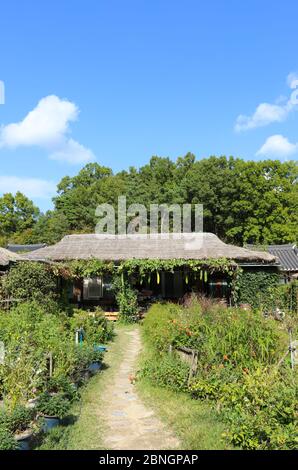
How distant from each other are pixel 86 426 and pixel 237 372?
2.36 metres

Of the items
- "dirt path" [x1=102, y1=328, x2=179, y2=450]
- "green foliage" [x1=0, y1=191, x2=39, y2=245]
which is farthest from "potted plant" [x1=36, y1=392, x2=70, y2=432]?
"green foliage" [x1=0, y1=191, x2=39, y2=245]

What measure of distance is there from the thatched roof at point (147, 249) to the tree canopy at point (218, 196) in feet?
53.5

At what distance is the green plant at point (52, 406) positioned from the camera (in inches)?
205

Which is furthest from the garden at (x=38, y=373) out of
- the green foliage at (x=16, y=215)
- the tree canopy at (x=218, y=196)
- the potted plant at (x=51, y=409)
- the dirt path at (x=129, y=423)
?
the green foliage at (x=16, y=215)

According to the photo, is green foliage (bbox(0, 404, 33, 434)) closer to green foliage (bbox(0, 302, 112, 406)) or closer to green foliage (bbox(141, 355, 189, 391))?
green foliage (bbox(0, 302, 112, 406))

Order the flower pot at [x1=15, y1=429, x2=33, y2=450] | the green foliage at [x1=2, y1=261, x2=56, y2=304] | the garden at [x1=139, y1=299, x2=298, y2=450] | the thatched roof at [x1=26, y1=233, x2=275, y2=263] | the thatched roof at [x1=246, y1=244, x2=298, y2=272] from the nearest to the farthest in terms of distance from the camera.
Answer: the flower pot at [x1=15, y1=429, x2=33, y2=450] < the garden at [x1=139, y1=299, x2=298, y2=450] < the green foliage at [x1=2, y1=261, x2=56, y2=304] < the thatched roof at [x1=26, y1=233, x2=275, y2=263] < the thatched roof at [x1=246, y1=244, x2=298, y2=272]

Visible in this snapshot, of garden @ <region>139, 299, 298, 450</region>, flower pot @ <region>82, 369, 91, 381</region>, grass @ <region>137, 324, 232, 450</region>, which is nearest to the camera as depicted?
garden @ <region>139, 299, 298, 450</region>

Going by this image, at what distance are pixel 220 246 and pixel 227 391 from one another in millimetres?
13922

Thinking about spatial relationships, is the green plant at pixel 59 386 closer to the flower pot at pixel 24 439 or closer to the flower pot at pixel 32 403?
the flower pot at pixel 32 403

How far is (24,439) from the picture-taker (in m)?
4.43

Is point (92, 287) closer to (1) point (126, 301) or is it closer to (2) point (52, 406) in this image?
(1) point (126, 301)

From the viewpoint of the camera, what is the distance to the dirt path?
16.4 ft

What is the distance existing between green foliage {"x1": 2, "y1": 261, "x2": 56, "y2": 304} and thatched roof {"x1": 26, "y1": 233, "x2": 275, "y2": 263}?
4.40 metres

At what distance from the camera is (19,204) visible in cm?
5134
